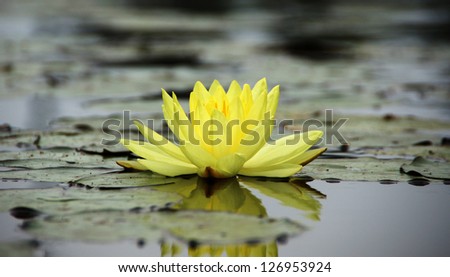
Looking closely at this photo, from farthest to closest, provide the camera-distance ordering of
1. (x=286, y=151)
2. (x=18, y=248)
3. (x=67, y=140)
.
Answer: (x=67, y=140), (x=286, y=151), (x=18, y=248)

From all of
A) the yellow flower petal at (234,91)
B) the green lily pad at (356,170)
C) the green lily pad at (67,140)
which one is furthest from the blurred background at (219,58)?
the yellow flower petal at (234,91)

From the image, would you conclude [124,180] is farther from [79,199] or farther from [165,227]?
[165,227]

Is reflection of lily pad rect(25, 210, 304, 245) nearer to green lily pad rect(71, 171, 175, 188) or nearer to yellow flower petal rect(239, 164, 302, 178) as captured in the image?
green lily pad rect(71, 171, 175, 188)

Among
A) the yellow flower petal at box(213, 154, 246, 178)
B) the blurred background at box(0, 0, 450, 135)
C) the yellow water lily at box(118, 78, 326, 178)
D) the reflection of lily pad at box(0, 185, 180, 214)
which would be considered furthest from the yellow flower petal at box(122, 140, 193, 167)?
the blurred background at box(0, 0, 450, 135)

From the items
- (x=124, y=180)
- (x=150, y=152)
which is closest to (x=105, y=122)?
(x=150, y=152)

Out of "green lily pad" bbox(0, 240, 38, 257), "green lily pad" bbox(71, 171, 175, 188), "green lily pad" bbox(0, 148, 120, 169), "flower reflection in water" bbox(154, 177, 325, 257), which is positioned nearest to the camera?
"green lily pad" bbox(0, 240, 38, 257)

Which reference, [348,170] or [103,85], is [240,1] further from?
[348,170]

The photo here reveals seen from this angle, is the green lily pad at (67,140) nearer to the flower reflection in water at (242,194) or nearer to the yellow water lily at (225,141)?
the yellow water lily at (225,141)
